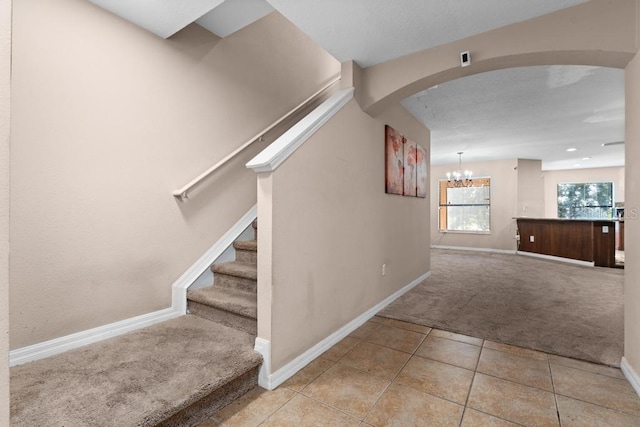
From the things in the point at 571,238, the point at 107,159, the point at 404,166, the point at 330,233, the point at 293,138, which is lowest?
the point at 571,238

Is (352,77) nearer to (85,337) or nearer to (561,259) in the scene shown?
(85,337)

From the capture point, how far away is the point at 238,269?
93.9 inches

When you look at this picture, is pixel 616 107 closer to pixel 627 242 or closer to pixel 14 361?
pixel 627 242

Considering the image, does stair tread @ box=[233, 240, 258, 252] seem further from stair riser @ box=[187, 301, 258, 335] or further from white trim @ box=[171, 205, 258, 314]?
stair riser @ box=[187, 301, 258, 335]

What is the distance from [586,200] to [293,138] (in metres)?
11.2

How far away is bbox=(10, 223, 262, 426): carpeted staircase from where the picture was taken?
1.23 metres

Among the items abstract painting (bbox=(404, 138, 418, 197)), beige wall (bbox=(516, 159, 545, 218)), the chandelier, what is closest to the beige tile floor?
abstract painting (bbox=(404, 138, 418, 197))

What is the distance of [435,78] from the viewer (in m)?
2.38

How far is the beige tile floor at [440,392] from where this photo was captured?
57.6 inches

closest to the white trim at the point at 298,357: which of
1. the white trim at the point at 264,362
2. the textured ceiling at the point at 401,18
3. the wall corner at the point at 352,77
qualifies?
the white trim at the point at 264,362

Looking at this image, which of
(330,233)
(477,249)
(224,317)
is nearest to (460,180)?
(477,249)

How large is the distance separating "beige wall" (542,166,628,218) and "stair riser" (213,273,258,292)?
10.5 m

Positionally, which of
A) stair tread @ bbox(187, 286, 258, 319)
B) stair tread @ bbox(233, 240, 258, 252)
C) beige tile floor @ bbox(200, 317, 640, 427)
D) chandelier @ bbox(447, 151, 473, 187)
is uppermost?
chandelier @ bbox(447, 151, 473, 187)

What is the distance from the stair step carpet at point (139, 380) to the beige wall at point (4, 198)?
21.8 inches
